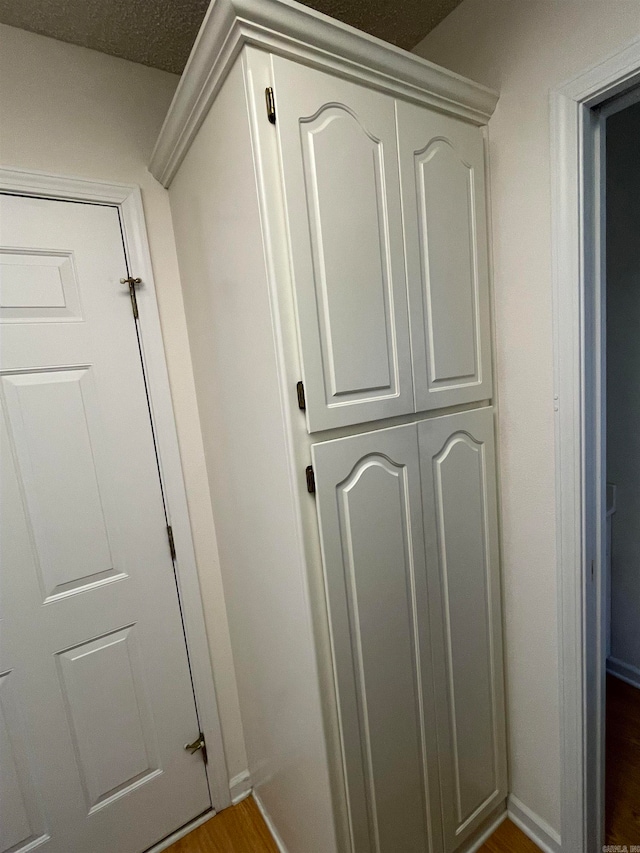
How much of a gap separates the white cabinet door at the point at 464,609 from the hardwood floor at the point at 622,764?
0.41 meters

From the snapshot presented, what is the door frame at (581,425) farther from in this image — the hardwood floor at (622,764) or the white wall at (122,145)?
the white wall at (122,145)

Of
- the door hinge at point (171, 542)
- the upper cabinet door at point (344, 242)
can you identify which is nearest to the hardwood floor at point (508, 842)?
the door hinge at point (171, 542)

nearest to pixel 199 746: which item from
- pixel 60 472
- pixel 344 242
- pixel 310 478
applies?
pixel 60 472

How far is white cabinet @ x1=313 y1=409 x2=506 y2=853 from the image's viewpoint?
945 millimetres

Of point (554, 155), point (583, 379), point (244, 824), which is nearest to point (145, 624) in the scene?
point (244, 824)

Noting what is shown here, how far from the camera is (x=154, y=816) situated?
1.40m

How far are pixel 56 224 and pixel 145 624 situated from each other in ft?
4.07

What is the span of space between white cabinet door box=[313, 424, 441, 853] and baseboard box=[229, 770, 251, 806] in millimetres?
717

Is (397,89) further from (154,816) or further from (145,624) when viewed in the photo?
(154,816)

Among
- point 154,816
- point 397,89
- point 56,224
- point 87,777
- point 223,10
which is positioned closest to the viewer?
point 223,10

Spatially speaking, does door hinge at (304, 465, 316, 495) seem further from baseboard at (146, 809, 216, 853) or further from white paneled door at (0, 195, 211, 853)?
baseboard at (146, 809, 216, 853)

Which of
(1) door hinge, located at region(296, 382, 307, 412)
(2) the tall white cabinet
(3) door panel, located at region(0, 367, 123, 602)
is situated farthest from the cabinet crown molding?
(3) door panel, located at region(0, 367, 123, 602)

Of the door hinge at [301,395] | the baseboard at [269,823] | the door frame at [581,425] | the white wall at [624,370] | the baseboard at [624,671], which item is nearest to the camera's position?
the door hinge at [301,395]

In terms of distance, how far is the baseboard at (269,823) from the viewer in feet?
4.44
